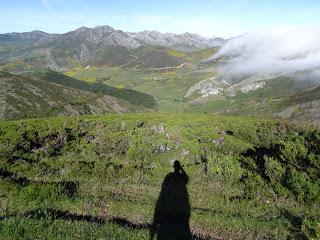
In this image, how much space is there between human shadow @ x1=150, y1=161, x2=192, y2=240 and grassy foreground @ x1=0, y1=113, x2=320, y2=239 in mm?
536

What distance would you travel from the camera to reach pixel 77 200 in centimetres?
1945

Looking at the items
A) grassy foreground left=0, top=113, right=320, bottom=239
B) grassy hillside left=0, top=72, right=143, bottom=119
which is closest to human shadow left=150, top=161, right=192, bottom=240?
grassy foreground left=0, top=113, right=320, bottom=239

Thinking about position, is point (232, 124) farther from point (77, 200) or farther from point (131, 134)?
point (77, 200)

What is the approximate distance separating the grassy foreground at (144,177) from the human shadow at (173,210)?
536mm

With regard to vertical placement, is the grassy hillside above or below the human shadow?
below

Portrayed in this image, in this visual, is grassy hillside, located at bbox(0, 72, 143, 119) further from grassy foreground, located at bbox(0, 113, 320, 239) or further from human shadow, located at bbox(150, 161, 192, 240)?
human shadow, located at bbox(150, 161, 192, 240)

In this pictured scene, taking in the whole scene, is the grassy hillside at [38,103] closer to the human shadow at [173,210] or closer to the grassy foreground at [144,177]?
the grassy foreground at [144,177]

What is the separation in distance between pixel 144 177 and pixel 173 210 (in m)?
8.47

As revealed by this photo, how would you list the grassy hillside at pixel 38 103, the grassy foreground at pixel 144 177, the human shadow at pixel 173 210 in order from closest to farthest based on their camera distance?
1. the human shadow at pixel 173 210
2. the grassy foreground at pixel 144 177
3. the grassy hillside at pixel 38 103

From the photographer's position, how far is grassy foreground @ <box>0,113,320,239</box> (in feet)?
53.2

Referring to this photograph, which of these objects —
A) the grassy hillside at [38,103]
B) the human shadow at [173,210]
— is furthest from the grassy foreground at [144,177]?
the grassy hillside at [38,103]

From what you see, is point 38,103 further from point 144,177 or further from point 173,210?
point 173,210

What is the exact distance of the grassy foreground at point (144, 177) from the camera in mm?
16203

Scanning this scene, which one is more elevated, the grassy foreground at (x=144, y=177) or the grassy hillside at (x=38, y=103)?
the grassy foreground at (x=144, y=177)
